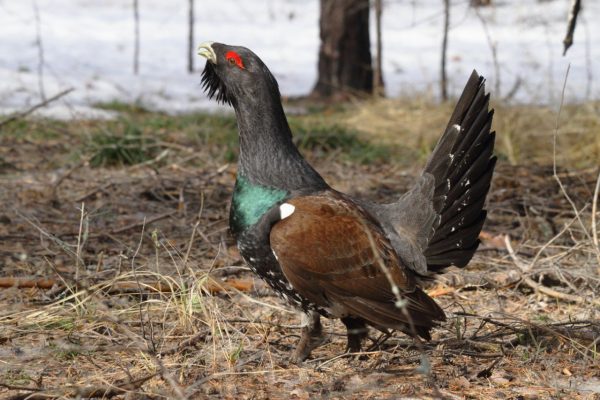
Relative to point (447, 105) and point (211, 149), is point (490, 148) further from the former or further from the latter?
point (447, 105)

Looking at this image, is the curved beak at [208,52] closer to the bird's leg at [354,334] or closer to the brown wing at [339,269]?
the brown wing at [339,269]

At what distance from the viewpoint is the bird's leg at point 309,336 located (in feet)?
12.8

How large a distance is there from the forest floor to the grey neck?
21.5 inches

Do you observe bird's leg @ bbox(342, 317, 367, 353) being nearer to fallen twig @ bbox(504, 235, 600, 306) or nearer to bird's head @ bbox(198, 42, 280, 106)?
bird's head @ bbox(198, 42, 280, 106)

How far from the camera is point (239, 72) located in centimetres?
399

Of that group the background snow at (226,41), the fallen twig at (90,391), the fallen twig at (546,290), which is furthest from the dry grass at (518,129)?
the fallen twig at (90,391)

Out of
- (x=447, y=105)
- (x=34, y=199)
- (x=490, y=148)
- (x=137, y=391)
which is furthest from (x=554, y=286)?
(x=447, y=105)

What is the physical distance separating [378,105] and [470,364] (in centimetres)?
715

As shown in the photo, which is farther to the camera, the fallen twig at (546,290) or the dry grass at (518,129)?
the dry grass at (518,129)

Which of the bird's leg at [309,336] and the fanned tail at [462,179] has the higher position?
the fanned tail at [462,179]

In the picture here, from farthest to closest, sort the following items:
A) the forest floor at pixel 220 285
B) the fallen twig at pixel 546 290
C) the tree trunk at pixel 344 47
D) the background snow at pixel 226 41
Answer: the background snow at pixel 226 41, the tree trunk at pixel 344 47, the fallen twig at pixel 546 290, the forest floor at pixel 220 285

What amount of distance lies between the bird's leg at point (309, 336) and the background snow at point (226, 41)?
283 inches

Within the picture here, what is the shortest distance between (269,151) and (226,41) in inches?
698

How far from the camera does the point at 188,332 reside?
13.4 ft
